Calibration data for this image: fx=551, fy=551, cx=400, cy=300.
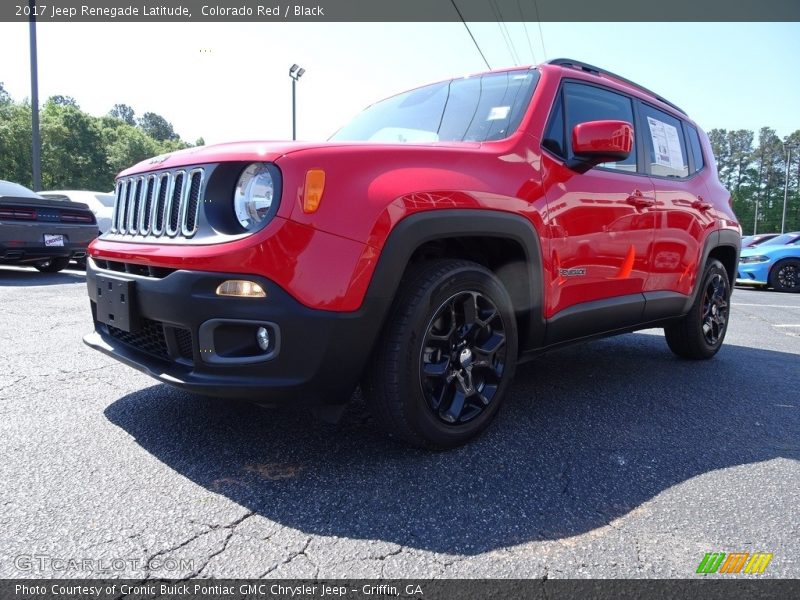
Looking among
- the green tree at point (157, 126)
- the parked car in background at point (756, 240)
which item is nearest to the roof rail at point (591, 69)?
the parked car in background at point (756, 240)

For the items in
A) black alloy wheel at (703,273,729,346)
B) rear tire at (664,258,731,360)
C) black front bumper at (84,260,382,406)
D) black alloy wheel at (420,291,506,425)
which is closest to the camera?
black front bumper at (84,260,382,406)

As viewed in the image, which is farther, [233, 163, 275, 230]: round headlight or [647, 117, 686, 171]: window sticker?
[647, 117, 686, 171]: window sticker

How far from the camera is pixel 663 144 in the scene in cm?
379

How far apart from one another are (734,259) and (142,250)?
4.62 m

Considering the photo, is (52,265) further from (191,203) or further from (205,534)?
(205,534)

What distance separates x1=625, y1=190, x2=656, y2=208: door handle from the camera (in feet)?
10.4

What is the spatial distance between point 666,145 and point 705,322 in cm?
149

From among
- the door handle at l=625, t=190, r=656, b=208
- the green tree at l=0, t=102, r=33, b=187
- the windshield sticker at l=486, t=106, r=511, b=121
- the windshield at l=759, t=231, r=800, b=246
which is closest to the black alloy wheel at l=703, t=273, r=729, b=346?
the door handle at l=625, t=190, r=656, b=208

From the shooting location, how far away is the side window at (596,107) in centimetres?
298

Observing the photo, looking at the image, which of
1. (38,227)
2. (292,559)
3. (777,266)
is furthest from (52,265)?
(777,266)

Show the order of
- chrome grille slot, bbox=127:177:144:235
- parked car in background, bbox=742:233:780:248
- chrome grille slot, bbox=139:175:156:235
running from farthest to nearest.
→ parked car in background, bbox=742:233:780:248 < chrome grille slot, bbox=127:177:144:235 < chrome grille slot, bbox=139:175:156:235

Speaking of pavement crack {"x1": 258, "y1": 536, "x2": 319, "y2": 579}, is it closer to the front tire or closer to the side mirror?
→ the front tire

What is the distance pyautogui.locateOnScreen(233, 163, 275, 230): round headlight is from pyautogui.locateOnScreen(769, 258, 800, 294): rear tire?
1377cm

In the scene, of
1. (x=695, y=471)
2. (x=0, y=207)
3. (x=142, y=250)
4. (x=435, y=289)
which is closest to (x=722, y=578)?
(x=695, y=471)
